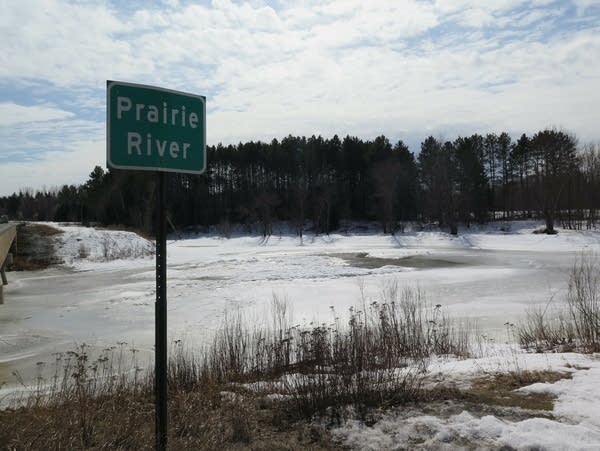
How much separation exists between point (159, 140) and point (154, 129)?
3.1 inches

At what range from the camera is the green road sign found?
3.03 m

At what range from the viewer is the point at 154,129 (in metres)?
3.17

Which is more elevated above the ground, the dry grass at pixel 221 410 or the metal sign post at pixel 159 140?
the metal sign post at pixel 159 140

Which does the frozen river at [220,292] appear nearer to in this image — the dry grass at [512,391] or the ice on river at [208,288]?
the ice on river at [208,288]

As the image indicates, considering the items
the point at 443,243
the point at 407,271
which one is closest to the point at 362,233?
the point at 443,243

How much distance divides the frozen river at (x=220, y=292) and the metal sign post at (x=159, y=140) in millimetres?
6881

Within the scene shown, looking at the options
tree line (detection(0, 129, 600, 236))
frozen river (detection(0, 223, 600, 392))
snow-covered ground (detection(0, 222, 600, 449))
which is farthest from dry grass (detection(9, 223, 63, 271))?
tree line (detection(0, 129, 600, 236))

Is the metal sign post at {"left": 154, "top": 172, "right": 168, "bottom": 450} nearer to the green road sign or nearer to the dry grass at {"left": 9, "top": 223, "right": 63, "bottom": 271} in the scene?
the green road sign

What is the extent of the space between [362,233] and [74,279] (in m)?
45.4

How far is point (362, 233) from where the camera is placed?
210 ft

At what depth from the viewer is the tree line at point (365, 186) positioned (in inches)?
2132

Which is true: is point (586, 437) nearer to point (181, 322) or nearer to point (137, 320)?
point (181, 322)

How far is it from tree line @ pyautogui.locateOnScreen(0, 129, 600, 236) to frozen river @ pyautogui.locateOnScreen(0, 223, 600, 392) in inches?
1061

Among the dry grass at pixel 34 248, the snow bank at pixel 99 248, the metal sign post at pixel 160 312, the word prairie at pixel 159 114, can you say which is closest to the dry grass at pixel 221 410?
the metal sign post at pixel 160 312
